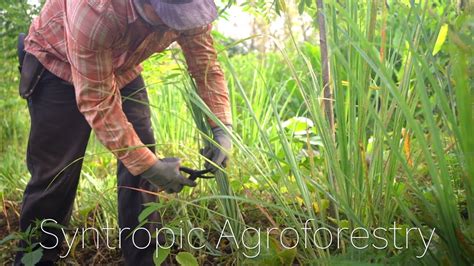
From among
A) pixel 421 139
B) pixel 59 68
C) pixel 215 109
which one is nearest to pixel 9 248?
pixel 59 68

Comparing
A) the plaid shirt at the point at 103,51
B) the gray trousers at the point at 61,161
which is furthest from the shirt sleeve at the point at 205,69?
the gray trousers at the point at 61,161

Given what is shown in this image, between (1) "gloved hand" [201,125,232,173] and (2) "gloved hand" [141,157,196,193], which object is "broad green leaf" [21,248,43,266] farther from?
(1) "gloved hand" [201,125,232,173]

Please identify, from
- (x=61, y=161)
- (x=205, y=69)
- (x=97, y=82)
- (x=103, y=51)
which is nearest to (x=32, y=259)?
(x=61, y=161)

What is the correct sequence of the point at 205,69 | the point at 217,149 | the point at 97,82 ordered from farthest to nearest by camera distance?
the point at 205,69
the point at 217,149
the point at 97,82

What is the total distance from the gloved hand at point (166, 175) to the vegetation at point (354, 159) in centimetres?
13

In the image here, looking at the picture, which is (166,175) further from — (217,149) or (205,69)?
(205,69)

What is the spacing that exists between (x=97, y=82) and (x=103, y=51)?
0.35 feet

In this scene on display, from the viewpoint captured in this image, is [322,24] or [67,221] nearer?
[322,24]

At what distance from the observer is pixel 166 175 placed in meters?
1.95

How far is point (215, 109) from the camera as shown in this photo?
224 centimetres

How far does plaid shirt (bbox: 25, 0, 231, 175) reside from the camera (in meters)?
1.82

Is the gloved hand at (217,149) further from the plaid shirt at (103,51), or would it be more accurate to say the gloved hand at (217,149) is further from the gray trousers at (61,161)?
the gray trousers at (61,161)

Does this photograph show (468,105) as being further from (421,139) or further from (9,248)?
(9,248)

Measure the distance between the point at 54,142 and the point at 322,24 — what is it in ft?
3.76
